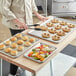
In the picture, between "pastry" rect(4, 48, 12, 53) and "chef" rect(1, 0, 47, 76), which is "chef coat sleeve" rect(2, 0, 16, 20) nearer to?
"chef" rect(1, 0, 47, 76)

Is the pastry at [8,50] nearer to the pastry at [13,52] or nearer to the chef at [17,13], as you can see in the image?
the pastry at [13,52]

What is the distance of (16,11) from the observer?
216 centimetres

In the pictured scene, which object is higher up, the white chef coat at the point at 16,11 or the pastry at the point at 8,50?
the white chef coat at the point at 16,11

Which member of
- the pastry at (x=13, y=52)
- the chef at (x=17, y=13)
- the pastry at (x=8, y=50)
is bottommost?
the pastry at (x=13, y=52)

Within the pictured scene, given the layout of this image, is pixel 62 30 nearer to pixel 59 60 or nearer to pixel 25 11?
pixel 25 11

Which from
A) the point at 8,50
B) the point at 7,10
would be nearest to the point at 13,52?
the point at 8,50

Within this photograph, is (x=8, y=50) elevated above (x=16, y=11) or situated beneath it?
situated beneath

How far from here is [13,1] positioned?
6.86 feet

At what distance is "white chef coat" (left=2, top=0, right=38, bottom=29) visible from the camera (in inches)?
80.1

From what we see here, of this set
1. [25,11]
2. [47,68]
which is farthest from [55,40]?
[47,68]

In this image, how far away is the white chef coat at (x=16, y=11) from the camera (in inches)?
80.1

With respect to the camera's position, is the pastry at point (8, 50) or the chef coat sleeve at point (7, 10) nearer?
the pastry at point (8, 50)

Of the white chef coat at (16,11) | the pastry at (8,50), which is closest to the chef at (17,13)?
the white chef coat at (16,11)

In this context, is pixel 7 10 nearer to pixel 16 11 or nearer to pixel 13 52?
pixel 16 11
